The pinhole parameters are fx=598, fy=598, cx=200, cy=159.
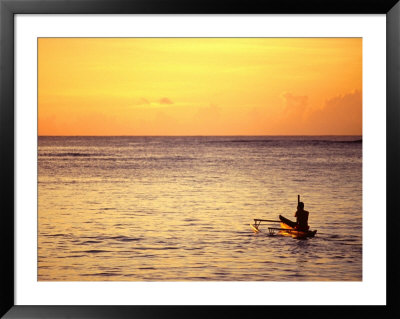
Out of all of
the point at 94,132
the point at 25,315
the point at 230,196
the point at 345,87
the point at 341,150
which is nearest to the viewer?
the point at 25,315

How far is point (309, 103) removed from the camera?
938 inches

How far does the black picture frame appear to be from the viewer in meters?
2.49

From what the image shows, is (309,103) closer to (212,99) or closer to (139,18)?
(212,99)

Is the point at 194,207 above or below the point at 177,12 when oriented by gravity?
below

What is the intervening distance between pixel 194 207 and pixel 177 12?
14.8 metres

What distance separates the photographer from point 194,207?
56.3ft

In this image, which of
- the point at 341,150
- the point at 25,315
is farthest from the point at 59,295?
the point at 341,150

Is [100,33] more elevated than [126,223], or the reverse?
[100,33]

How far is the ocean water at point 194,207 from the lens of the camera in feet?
27.8

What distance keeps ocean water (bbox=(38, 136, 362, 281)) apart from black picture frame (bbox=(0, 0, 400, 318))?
5018 mm

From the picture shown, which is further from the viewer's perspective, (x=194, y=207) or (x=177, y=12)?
(x=194, y=207)

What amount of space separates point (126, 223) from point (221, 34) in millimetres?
11957

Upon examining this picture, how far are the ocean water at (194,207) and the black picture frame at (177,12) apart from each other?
5018mm

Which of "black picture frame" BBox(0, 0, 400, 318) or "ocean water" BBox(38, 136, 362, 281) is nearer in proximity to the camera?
"black picture frame" BBox(0, 0, 400, 318)
